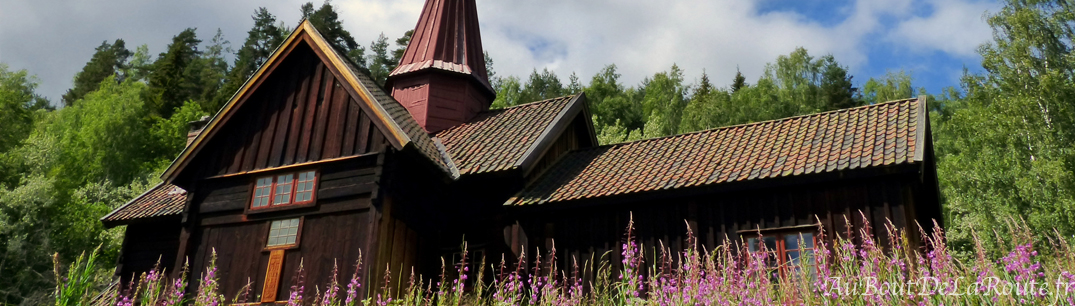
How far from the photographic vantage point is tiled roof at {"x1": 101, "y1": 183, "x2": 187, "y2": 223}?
16.8 meters

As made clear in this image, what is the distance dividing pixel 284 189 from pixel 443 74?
21.4ft

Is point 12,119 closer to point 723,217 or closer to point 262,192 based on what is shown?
point 262,192

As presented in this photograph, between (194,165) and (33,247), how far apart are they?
15.7 m

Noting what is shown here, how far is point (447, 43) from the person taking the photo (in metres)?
20.7

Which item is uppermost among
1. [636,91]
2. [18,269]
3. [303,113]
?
[636,91]

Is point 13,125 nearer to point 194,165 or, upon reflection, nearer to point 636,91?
point 194,165

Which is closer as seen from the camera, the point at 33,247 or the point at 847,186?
the point at 847,186

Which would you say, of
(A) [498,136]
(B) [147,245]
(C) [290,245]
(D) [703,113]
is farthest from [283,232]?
(D) [703,113]

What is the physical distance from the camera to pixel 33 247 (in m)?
26.4

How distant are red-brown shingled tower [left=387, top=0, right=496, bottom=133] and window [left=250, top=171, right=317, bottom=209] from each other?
188 inches

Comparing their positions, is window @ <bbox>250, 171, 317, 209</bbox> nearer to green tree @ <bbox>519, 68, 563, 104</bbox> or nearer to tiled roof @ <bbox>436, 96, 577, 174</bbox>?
tiled roof @ <bbox>436, 96, 577, 174</bbox>

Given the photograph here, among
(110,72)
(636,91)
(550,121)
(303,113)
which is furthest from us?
(110,72)

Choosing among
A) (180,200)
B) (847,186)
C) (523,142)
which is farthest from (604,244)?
(180,200)

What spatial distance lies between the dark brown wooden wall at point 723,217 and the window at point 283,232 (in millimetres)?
4171
